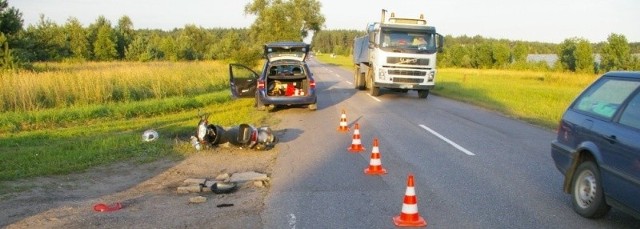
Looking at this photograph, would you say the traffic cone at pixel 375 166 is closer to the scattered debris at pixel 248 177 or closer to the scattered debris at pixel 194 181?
the scattered debris at pixel 248 177

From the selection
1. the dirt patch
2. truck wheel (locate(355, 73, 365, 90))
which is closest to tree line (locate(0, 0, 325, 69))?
truck wheel (locate(355, 73, 365, 90))

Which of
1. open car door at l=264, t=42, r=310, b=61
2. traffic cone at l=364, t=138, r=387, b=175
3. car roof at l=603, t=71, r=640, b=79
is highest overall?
car roof at l=603, t=71, r=640, b=79

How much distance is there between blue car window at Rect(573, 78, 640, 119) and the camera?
5.91 meters

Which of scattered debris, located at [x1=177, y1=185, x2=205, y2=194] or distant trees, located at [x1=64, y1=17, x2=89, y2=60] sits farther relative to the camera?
distant trees, located at [x1=64, y1=17, x2=89, y2=60]

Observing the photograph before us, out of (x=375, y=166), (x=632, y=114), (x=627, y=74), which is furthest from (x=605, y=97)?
(x=375, y=166)

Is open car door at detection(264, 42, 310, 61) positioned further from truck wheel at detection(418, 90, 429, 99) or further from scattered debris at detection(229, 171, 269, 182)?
scattered debris at detection(229, 171, 269, 182)

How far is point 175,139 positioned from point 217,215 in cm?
589

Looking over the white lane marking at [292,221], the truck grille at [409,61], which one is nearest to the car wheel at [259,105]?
the truck grille at [409,61]

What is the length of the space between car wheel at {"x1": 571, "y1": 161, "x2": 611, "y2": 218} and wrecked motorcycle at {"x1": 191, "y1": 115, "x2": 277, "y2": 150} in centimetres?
580

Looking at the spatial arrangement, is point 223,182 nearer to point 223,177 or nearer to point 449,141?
point 223,177

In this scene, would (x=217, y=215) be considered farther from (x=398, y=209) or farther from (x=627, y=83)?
(x=627, y=83)

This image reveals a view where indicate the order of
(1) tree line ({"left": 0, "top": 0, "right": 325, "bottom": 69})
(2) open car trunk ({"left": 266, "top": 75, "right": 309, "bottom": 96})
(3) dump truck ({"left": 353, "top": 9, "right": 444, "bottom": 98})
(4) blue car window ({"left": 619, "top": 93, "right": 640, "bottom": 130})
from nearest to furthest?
(4) blue car window ({"left": 619, "top": 93, "right": 640, "bottom": 130})
(2) open car trunk ({"left": 266, "top": 75, "right": 309, "bottom": 96})
(3) dump truck ({"left": 353, "top": 9, "right": 444, "bottom": 98})
(1) tree line ({"left": 0, "top": 0, "right": 325, "bottom": 69})

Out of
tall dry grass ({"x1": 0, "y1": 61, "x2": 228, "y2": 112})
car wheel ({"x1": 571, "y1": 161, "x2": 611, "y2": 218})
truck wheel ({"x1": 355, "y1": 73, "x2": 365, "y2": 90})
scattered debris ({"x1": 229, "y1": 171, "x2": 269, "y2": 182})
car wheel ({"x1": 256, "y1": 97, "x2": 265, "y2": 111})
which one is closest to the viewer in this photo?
car wheel ({"x1": 571, "y1": 161, "x2": 611, "y2": 218})

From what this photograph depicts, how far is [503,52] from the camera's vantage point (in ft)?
260
